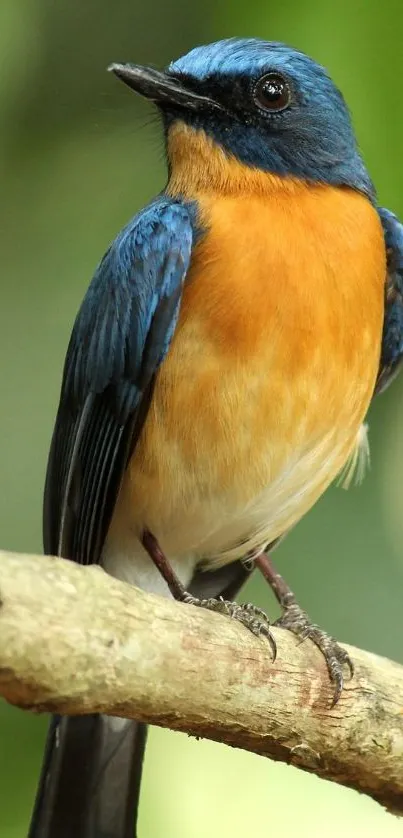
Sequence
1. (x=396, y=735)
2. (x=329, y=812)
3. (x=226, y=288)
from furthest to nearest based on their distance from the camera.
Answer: (x=329, y=812) < (x=226, y=288) < (x=396, y=735)

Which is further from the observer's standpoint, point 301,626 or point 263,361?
point 301,626

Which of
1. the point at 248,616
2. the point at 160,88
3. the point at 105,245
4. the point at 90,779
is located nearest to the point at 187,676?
the point at 248,616

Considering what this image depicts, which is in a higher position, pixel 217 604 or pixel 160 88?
pixel 160 88

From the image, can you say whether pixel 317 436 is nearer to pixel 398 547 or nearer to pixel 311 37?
pixel 398 547

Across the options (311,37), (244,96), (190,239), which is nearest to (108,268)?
(190,239)

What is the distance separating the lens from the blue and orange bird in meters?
3.89

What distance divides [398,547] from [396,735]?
0.88 m

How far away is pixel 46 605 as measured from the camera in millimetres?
2676

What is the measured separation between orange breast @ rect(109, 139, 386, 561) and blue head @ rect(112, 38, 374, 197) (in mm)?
118

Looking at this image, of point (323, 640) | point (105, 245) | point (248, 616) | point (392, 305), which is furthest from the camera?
point (105, 245)

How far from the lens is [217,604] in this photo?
390 centimetres

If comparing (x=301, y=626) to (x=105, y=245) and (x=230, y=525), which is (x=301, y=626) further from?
(x=105, y=245)

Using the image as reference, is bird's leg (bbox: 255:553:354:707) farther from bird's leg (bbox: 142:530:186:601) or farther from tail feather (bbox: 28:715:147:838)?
tail feather (bbox: 28:715:147:838)

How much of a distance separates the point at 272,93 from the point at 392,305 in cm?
80
